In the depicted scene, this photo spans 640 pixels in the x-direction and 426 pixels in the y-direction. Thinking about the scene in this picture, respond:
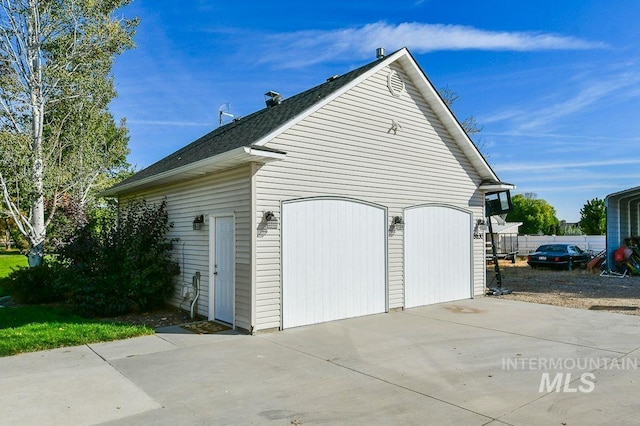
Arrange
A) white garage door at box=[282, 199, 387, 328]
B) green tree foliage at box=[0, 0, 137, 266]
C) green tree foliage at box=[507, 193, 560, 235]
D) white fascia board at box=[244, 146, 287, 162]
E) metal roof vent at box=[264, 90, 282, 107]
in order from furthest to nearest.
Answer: green tree foliage at box=[507, 193, 560, 235] → green tree foliage at box=[0, 0, 137, 266] → metal roof vent at box=[264, 90, 282, 107] → white garage door at box=[282, 199, 387, 328] → white fascia board at box=[244, 146, 287, 162]

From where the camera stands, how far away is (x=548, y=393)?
4.33 meters

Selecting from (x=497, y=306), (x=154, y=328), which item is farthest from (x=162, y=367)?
(x=497, y=306)

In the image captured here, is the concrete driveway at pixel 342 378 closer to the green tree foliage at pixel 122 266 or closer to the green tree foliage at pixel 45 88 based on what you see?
the green tree foliage at pixel 122 266

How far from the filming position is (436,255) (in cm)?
1022

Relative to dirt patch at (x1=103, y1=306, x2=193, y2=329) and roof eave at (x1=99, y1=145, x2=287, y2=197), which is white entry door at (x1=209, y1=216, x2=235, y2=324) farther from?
roof eave at (x1=99, y1=145, x2=287, y2=197)

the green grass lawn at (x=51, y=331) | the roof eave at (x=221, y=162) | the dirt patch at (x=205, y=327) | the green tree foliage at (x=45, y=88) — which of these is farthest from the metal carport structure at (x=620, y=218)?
the green tree foliage at (x=45, y=88)

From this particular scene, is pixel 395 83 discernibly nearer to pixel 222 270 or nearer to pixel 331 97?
pixel 331 97

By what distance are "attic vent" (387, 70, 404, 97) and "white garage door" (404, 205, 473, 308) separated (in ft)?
8.96

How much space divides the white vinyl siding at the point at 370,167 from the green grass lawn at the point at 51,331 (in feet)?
7.95

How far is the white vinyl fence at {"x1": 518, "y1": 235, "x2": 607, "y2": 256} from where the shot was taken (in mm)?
26359

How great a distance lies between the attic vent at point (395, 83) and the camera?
9.27 meters

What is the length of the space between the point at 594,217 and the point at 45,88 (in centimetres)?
3985

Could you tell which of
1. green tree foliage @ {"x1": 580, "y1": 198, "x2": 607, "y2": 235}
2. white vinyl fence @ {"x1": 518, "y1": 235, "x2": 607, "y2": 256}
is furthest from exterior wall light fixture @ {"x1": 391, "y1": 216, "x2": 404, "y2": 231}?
green tree foliage @ {"x1": 580, "y1": 198, "x2": 607, "y2": 235}

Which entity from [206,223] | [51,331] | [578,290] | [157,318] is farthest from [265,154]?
[578,290]
